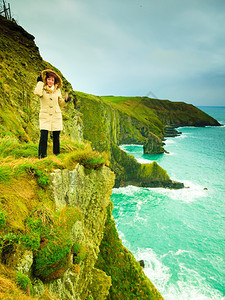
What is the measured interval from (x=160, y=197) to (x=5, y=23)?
1425 inches

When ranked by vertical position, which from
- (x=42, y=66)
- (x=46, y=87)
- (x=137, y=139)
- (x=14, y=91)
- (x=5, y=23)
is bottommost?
(x=137, y=139)

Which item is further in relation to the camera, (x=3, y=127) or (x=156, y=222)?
(x=156, y=222)

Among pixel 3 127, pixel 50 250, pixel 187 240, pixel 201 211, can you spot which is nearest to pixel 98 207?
pixel 50 250

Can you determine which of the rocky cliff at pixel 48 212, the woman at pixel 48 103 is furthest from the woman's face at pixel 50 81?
the rocky cliff at pixel 48 212

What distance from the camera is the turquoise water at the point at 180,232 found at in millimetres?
18781

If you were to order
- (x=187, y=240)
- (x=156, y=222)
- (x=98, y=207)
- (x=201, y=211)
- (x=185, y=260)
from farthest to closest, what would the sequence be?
(x=201, y=211)
(x=156, y=222)
(x=187, y=240)
(x=185, y=260)
(x=98, y=207)

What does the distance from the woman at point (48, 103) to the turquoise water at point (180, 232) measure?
20762 mm

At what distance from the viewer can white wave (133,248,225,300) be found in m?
17.3

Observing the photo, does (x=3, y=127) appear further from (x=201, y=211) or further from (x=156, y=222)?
(x=201, y=211)

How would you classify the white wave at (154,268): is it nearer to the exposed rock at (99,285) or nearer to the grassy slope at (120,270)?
the grassy slope at (120,270)

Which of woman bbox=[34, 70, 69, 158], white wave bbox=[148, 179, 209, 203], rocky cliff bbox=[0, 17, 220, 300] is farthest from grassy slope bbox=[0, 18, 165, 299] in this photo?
white wave bbox=[148, 179, 209, 203]

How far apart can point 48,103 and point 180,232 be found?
2866 centimetres

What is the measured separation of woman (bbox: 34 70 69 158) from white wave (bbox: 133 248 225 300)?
2070 cm

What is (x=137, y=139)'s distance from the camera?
86.4 m
